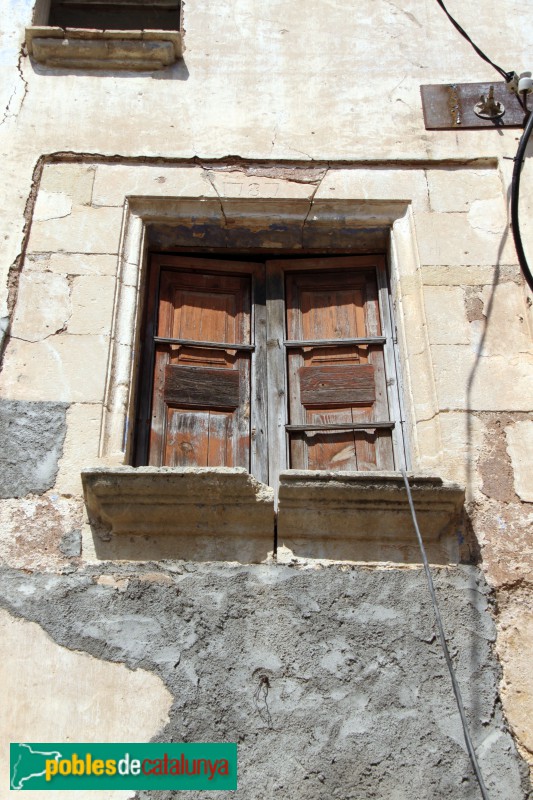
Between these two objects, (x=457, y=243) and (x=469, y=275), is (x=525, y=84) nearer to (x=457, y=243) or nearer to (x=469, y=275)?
(x=457, y=243)

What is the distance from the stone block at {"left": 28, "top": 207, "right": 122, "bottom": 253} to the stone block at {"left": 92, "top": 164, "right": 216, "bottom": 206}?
0.27 feet

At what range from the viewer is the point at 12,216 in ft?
13.8

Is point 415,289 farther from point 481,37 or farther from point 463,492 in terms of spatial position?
point 481,37

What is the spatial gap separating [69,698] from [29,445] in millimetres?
1038

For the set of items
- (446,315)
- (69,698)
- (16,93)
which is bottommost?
(69,698)

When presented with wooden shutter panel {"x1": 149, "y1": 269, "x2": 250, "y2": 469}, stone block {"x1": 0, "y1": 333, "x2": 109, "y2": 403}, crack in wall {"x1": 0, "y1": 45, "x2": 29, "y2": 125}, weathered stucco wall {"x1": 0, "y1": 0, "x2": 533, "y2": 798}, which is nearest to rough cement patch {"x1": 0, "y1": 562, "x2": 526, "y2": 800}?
weathered stucco wall {"x1": 0, "y1": 0, "x2": 533, "y2": 798}

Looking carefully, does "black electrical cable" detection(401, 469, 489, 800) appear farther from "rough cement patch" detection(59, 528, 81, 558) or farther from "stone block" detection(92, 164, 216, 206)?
"stone block" detection(92, 164, 216, 206)

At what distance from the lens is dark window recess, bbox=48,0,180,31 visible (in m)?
5.28

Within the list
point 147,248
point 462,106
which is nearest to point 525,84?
point 462,106

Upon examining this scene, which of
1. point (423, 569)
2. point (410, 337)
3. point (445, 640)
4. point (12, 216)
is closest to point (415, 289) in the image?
point (410, 337)

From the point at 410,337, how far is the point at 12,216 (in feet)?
6.41

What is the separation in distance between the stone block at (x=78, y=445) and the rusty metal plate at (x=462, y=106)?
237 cm

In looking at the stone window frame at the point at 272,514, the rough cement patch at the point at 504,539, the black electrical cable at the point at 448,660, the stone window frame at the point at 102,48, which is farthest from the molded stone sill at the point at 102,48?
the rough cement patch at the point at 504,539

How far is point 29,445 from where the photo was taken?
11.7ft
